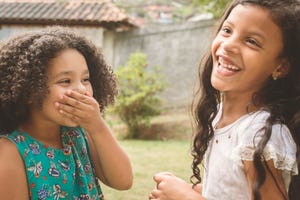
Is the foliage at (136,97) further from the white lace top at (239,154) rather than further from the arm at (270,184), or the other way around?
the arm at (270,184)

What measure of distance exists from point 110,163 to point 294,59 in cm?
75

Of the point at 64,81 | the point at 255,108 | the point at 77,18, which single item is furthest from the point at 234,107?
the point at 77,18

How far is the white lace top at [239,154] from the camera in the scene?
1.40 m

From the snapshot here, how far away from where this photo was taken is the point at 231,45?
1.54 meters

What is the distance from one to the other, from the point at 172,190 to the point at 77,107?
0.45m

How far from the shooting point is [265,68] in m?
1.53

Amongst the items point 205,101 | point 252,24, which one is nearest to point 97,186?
point 205,101

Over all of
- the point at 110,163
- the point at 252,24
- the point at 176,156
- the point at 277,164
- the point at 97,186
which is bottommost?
the point at 176,156

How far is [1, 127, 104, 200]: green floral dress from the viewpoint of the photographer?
5.14 feet

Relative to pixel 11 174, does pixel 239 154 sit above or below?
above

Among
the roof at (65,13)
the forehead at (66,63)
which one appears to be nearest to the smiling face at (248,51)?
the forehead at (66,63)


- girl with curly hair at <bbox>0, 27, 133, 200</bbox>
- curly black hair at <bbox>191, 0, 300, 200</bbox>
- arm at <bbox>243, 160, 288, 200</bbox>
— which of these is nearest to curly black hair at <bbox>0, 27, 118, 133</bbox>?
girl with curly hair at <bbox>0, 27, 133, 200</bbox>

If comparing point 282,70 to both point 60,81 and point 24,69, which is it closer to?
point 60,81

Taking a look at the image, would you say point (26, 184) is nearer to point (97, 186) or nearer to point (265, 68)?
point (97, 186)
